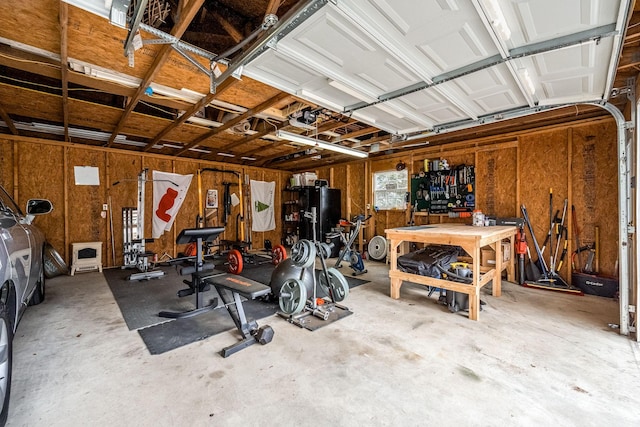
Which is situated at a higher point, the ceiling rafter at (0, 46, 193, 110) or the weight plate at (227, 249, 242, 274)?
the ceiling rafter at (0, 46, 193, 110)

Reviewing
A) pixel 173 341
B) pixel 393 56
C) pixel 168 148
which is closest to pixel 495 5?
pixel 393 56

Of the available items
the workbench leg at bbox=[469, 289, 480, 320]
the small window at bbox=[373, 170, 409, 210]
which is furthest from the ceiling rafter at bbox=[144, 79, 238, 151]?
the small window at bbox=[373, 170, 409, 210]

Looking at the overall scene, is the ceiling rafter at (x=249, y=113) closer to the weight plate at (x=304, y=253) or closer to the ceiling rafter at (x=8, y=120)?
the weight plate at (x=304, y=253)

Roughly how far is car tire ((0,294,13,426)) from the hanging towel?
21.9 ft

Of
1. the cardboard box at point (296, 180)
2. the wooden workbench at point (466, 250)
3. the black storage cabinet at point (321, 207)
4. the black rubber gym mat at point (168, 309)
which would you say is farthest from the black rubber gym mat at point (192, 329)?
the cardboard box at point (296, 180)

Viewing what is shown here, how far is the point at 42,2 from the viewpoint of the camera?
1982 mm

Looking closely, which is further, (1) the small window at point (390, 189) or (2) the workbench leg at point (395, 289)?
(1) the small window at point (390, 189)

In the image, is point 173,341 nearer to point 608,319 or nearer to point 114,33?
point 114,33

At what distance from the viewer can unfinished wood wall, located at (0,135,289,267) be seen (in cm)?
532

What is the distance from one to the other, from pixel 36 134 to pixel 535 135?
32.1ft

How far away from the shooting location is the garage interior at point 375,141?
175 cm

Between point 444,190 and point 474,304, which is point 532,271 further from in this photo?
point 474,304

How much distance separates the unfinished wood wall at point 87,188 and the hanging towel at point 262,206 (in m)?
1.25

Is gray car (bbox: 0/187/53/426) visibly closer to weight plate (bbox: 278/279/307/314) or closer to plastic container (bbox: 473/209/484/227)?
weight plate (bbox: 278/279/307/314)
